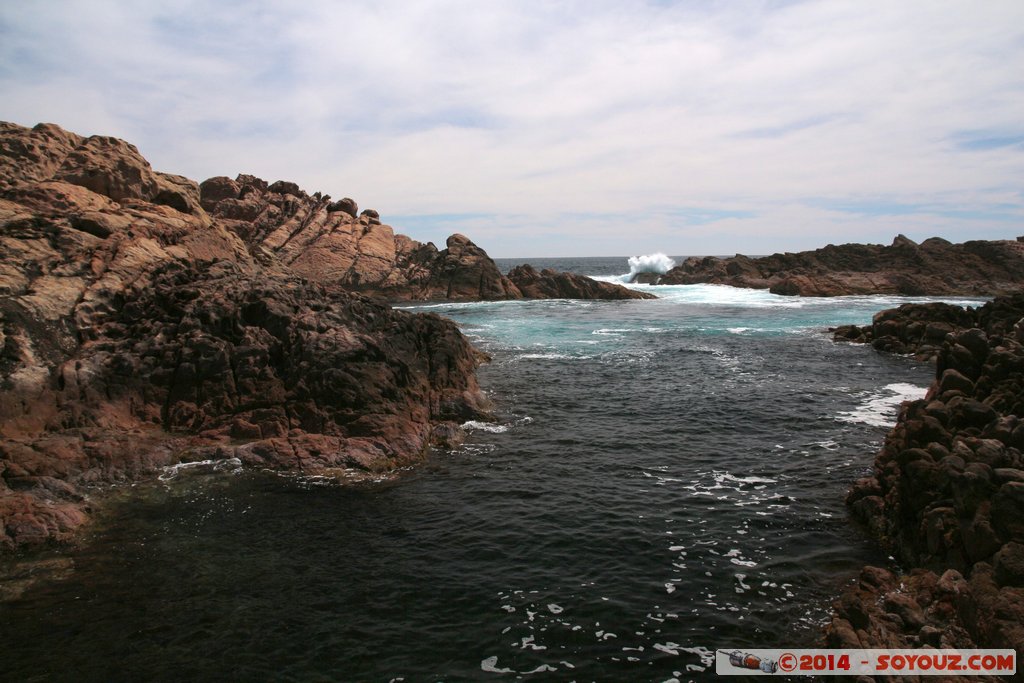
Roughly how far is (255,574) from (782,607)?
1202cm

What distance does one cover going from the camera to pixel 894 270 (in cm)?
9756

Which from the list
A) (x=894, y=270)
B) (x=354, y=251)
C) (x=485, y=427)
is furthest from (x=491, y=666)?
(x=894, y=270)

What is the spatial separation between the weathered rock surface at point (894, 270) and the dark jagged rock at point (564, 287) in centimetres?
2572

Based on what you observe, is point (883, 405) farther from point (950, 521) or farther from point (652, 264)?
point (652, 264)

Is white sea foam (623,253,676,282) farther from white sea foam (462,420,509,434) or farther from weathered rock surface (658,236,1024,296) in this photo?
white sea foam (462,420,509,434)

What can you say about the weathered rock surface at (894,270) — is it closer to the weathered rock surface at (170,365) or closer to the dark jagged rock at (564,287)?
the dark jagged rock at (564,287)

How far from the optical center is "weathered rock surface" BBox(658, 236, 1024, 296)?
9156cm

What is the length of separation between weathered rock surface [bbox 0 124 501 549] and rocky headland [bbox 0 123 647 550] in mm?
61

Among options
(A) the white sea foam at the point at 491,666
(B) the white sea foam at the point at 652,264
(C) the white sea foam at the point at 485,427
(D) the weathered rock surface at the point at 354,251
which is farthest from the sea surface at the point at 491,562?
(B) the white sea foam at the point at 652,264

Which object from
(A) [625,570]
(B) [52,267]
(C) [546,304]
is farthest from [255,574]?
(C) [546,304]

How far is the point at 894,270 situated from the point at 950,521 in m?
100

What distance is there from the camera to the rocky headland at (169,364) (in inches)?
757

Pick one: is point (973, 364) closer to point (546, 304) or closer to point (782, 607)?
point (782, 607)

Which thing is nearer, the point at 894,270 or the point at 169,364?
the point at 169,364
